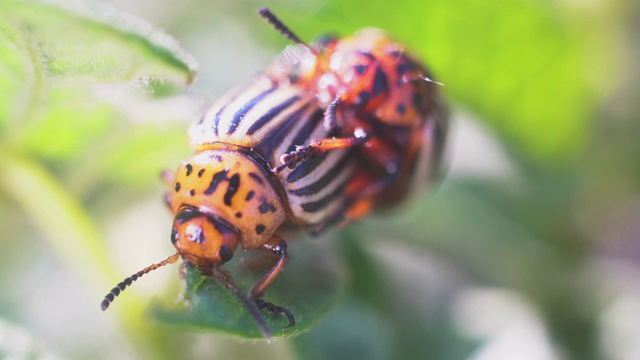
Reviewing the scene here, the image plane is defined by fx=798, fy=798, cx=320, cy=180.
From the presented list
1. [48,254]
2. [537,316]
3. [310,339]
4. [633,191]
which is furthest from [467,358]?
[48,254]

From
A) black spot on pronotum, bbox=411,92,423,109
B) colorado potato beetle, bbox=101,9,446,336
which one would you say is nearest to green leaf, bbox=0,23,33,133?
colorado potato beetle, bbox=101,9,446,336

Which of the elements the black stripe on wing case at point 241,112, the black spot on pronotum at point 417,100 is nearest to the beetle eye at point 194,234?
the black stripe on wing case at point 241,112

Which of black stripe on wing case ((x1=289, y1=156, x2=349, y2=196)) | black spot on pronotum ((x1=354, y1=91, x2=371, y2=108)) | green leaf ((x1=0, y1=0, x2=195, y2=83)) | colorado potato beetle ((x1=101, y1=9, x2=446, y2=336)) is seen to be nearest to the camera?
green leaf ((x1=0, y1=0, x2=195, y2=83))

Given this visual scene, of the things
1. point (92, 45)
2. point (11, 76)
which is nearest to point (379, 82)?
point (92, 45)

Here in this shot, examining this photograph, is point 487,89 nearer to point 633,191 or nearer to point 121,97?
point 633,191

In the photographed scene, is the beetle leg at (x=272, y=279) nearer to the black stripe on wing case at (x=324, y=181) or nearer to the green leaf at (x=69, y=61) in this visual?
the black stripe on wing case at (x=324, y=181)

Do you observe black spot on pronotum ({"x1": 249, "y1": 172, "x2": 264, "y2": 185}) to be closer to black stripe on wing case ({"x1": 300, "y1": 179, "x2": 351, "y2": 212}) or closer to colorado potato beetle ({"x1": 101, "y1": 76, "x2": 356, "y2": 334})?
colorado potato beetle ({"x1": 101, "y1": 76, "x2": 356, "y2": 334})

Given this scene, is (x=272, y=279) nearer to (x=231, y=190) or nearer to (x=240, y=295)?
(x=240, y=295)
